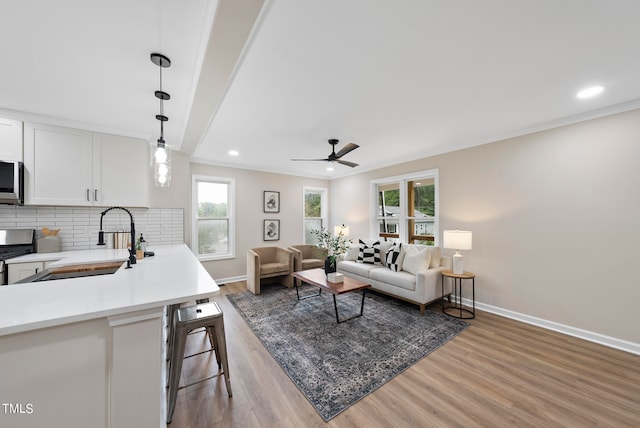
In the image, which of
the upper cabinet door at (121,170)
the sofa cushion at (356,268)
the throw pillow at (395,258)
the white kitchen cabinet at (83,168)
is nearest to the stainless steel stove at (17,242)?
the white kitchen cabinet at (83,168)

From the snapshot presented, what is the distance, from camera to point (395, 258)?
3896mm

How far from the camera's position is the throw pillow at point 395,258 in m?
3.82

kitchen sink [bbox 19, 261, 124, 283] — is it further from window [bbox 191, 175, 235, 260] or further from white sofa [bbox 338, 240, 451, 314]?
white sofa [bbox 338, 240, 451, 314]

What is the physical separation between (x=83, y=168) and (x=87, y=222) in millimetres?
770

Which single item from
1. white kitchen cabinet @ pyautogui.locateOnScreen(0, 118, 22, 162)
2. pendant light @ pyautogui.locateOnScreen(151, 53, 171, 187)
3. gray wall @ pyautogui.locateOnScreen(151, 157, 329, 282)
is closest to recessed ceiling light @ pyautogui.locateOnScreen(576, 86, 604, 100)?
pendant light @ pyautogui.locateOnScreen(151, 53, 171, 187)

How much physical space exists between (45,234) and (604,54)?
19.5ft

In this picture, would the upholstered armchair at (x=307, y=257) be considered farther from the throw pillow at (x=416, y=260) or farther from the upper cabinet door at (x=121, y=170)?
the upper cabinet door at (x=121, y=170)

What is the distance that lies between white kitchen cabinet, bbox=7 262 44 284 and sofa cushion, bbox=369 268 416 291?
4300 millimetres

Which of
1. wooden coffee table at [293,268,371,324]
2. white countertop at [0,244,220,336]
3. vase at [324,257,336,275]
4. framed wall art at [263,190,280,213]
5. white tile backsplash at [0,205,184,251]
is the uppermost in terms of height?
framed wall art at [263,190,280,213]

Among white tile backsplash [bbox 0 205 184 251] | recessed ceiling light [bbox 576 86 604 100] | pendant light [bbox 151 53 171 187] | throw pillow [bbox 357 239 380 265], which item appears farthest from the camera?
throw pillow [bbox 357 239 380 265]

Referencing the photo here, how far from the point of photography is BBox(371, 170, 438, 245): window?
4.17 m

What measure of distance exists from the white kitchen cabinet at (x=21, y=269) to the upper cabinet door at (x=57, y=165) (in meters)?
0.75

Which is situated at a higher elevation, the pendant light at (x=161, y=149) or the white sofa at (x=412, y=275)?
the pendant light at (x=161, y=149)

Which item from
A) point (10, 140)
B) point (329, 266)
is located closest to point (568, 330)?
point (329, 266)
